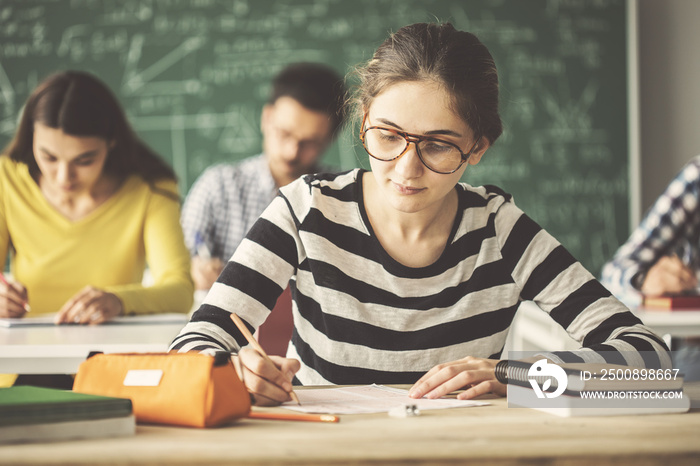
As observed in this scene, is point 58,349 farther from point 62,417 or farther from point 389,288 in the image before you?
point 62,417

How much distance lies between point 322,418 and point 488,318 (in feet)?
2.02

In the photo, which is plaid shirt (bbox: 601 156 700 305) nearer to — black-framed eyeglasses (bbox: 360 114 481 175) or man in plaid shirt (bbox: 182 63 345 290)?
man in plaid shirt (bbox: 182 63 345 290)

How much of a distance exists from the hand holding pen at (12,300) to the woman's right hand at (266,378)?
1.16 m

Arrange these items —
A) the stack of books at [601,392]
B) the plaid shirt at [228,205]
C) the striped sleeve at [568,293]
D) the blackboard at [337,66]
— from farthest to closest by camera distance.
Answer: the blackboard at [337,66], the plaid shirt at [228,205], the striped sleeve at [568,293], the stack of books at [601,392]

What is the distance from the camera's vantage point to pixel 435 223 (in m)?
1.50

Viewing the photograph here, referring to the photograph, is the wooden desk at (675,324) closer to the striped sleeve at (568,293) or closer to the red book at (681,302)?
the red book at (681,302)

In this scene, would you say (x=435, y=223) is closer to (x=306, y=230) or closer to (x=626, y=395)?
(x=306, y=230)

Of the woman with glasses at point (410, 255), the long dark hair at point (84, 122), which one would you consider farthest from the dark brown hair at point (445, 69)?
the long dark hair at point (84, 122)

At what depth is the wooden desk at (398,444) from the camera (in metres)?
0.74

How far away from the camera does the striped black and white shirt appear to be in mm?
1383

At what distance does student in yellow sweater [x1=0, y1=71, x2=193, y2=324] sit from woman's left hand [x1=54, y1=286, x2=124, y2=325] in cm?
20

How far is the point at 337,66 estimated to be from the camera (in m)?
4.05

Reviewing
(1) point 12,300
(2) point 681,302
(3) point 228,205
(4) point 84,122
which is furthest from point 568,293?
(3) point 228,205

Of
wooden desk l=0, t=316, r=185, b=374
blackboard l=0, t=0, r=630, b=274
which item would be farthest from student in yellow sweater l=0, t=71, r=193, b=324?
blackboard l=0, t=0, r=630, b=274
